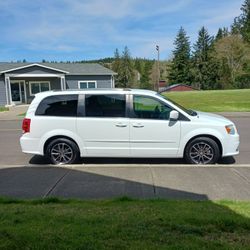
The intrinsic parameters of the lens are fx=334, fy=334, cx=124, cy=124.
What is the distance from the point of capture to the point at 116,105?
7.69 meters

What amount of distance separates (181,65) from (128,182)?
81.4 meters

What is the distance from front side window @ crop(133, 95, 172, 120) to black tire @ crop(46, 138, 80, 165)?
1.66 m

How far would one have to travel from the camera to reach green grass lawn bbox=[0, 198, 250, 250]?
3.15m

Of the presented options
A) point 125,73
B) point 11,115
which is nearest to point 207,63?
point 125,73

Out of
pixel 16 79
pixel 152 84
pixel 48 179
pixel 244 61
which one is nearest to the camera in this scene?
pixel 48 179

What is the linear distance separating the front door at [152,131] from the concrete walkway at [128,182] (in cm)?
40

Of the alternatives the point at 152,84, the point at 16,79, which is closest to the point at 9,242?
the point at 16,79

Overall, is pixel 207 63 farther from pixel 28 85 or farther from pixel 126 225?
pixel 126 225

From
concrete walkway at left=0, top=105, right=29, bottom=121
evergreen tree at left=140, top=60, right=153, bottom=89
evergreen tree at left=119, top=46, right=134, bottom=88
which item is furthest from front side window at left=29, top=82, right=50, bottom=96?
evergreen tree at left=140, top=60, right=153, bottom=89

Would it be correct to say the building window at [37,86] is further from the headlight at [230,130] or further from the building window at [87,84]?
the headlight at [230,130]

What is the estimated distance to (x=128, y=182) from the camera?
20.4 ft

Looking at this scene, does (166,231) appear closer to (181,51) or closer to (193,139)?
(193,139)

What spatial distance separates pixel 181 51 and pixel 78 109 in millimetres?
82401

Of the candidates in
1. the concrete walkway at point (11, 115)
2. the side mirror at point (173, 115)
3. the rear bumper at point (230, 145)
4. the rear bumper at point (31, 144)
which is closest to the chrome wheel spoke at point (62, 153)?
the rear bumper at point (31, 144)
